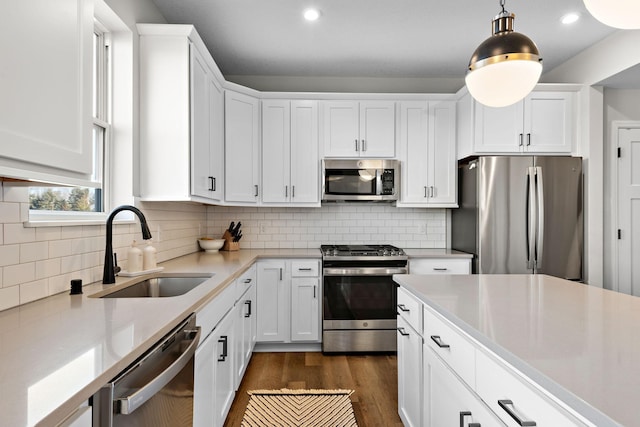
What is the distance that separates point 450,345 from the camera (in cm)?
143

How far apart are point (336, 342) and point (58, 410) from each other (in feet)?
9.54

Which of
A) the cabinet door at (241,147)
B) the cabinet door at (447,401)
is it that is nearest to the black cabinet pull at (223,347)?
the cabinet door at (447,401)

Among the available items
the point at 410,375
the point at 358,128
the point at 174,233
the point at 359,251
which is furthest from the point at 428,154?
the point at 174,233

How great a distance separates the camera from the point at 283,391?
8.68 ft

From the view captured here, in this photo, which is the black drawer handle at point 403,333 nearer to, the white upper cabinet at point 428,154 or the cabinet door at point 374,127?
the white upper cabinet at point 428,154

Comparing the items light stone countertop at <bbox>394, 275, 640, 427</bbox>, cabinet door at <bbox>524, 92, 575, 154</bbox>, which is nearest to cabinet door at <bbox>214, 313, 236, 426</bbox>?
light stone countertop at <bbox>394, 275, 640, 427</bbox>

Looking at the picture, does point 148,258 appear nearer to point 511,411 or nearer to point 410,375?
point 410,375

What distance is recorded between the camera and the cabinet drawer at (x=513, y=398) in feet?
2.72

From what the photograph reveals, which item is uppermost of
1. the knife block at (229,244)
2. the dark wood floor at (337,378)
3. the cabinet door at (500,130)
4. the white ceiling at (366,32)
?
the white ceiling at (366,32)

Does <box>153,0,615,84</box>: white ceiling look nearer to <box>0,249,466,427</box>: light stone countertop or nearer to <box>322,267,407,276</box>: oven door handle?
<box>322,267,407,276</box>: oven door handle

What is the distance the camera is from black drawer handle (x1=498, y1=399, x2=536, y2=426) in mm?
907

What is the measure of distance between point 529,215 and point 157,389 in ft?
10.6

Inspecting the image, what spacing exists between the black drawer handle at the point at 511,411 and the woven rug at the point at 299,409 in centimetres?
148

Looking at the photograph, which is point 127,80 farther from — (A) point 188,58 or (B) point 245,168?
(B) point 245,168
